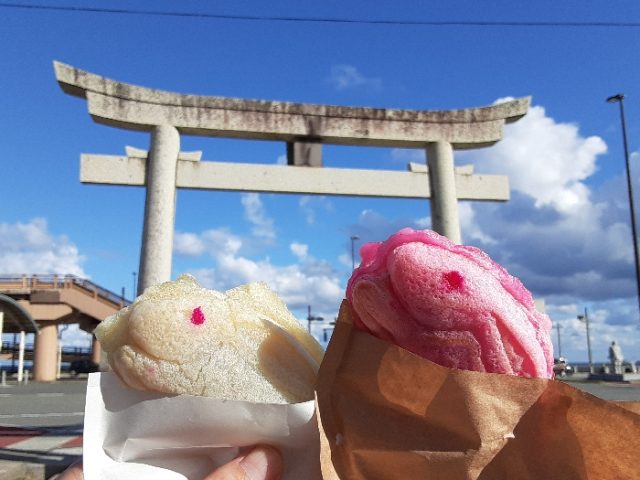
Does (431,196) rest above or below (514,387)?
above

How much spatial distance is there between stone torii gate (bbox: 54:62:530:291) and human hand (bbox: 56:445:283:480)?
480cm

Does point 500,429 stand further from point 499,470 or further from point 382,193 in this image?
point 382,193

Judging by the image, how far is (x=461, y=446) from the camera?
84cm

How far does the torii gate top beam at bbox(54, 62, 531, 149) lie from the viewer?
18.7 ft

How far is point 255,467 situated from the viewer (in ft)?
3.06

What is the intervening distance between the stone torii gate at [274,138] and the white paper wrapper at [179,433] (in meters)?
4.64

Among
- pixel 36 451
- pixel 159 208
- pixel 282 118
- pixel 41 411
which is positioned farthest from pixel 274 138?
pixel 41 411

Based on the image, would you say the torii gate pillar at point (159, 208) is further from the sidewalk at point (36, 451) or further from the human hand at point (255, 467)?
the human hand at point (255, 467)

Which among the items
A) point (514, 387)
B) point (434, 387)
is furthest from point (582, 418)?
point (434, 387)

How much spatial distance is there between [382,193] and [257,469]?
5.64 m

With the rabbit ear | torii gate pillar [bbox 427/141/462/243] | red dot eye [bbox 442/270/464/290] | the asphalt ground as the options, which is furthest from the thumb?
torii gate pillar [bbox 427/141/462/243]

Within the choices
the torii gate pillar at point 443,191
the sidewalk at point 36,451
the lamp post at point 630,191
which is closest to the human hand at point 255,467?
the sidewalk at point 36,451

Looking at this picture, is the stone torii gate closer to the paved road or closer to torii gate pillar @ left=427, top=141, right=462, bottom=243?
torii gate pillar @ left=427, top=141, right=462, bottom=243

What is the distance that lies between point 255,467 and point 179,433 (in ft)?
0.53
